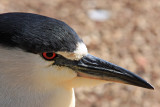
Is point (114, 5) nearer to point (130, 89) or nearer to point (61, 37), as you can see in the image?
point (130, 89)

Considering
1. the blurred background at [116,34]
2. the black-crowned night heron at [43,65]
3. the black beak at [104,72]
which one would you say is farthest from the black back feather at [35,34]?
the blurred background at [116,34]

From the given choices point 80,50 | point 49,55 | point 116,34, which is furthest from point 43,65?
point 116,34

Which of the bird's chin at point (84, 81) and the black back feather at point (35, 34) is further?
the bird's chin at point (84, 81)

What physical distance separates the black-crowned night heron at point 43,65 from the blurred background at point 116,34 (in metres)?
1.99

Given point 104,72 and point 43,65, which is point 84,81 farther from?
point 43,65

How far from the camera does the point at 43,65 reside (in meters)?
2.71

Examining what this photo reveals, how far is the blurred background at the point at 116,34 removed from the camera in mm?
5023

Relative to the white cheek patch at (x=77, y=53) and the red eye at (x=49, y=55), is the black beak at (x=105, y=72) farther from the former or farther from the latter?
the red eye at (x=49, y=55)

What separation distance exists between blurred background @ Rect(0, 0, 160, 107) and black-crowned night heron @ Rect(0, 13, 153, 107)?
1.99 metres

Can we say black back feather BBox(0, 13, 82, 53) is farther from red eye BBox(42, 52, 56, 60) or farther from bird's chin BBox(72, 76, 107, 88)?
bird's chin BBox(72, 76, 107, 88)

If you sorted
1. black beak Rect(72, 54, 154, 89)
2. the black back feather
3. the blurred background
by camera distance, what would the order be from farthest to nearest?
1. the blurred background
2. black beak Rect(72, 54, 154, 89)
3. the black back feather

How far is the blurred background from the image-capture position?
5.02m

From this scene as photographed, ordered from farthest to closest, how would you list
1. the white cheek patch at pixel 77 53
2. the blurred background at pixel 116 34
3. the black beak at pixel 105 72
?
1. the blurred background at pixel 116 34
2. the black beak at pixel 105 72
3. the white cheek patch at pixel 77 53

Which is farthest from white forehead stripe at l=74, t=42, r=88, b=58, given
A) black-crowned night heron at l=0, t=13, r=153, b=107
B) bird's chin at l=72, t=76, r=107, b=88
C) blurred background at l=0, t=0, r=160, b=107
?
blurred background at l=0, t=0, r=160, b=107
